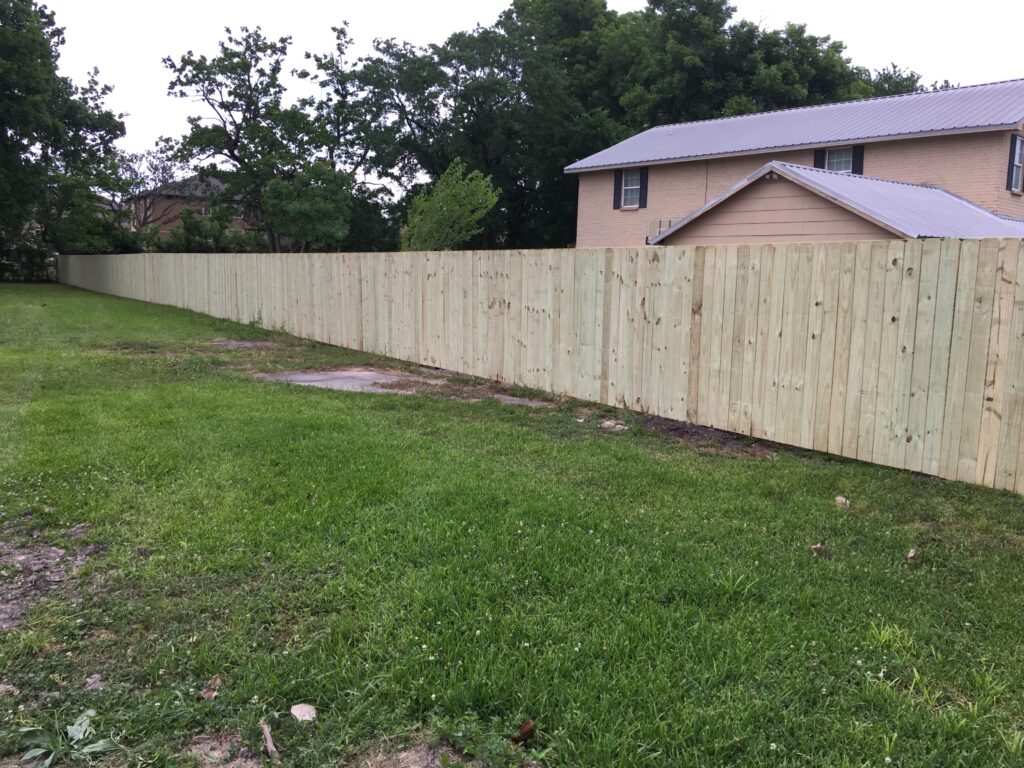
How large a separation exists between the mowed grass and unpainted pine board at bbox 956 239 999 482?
0.24m

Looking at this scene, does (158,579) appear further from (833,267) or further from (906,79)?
(906,79)

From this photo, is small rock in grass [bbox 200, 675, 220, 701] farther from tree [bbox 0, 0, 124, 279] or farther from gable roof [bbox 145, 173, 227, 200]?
gable roof [bbox 145, 173, 227, 200]

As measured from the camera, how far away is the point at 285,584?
11.7 feet

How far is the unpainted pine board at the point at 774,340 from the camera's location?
20.5 ft

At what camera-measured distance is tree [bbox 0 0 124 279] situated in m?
27.3

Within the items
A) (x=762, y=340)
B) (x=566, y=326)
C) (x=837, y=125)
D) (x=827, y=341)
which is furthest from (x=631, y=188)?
(x=827, y=341)

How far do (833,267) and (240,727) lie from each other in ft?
16.4

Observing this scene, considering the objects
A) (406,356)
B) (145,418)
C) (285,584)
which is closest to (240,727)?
(285,584)

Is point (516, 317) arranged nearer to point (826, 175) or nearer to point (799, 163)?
point (826, 175)

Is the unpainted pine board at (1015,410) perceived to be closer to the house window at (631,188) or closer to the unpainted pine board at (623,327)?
the unpainted pine board at (623,327)

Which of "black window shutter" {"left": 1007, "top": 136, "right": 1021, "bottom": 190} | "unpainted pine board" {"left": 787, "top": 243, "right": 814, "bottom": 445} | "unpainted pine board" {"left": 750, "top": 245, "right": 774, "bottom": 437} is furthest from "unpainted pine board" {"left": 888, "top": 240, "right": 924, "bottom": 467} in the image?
"black window shutter" {"left": 1007, "top": 136, "right": 1021, "bottom": 190}

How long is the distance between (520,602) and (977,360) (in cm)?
351

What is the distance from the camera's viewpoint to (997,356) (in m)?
4.95

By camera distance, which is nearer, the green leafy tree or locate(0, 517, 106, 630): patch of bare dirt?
locate(0, 517, 106, 630): patch of bare dirt
